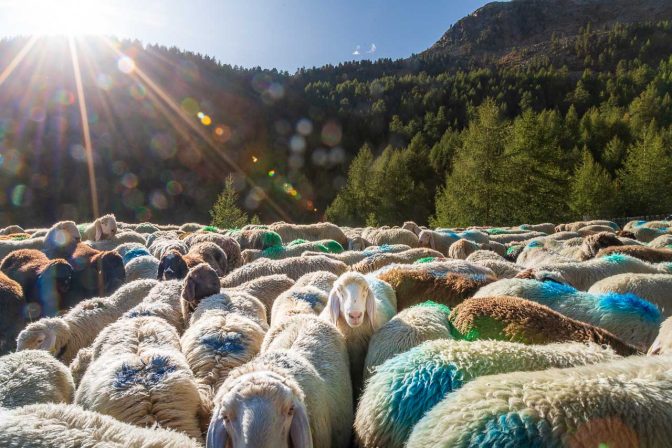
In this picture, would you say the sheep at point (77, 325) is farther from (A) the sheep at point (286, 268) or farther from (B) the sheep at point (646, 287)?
(B) the sheep at point (646, 287)

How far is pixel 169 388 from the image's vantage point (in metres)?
2.91

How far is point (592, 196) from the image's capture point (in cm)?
3419

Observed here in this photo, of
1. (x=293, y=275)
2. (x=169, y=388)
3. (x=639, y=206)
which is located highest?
(x=169, y=388)

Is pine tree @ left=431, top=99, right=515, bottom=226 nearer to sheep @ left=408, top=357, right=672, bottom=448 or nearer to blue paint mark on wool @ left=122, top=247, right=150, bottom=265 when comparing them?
blue paint mark on wool @ left=122, top=247, right=150, bottom=265

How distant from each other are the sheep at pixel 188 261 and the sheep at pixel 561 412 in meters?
5.94

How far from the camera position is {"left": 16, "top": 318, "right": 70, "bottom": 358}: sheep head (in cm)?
427

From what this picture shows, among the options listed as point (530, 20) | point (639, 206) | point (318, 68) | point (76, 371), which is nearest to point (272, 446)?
point (76, 371)

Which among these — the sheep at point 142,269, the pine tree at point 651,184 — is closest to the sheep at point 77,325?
the sheep at point 142,269

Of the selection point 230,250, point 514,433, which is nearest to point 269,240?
point 230,250

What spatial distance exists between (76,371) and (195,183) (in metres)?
75.4

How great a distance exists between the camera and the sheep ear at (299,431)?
7.32 ft

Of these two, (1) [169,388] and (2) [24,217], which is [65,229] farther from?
(2) [24,217]

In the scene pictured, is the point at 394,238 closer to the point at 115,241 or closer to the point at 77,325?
the point at 115,241

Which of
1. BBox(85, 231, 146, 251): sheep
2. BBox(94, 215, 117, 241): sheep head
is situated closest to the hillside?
BBox(85, 231, 146, 251): sheep
